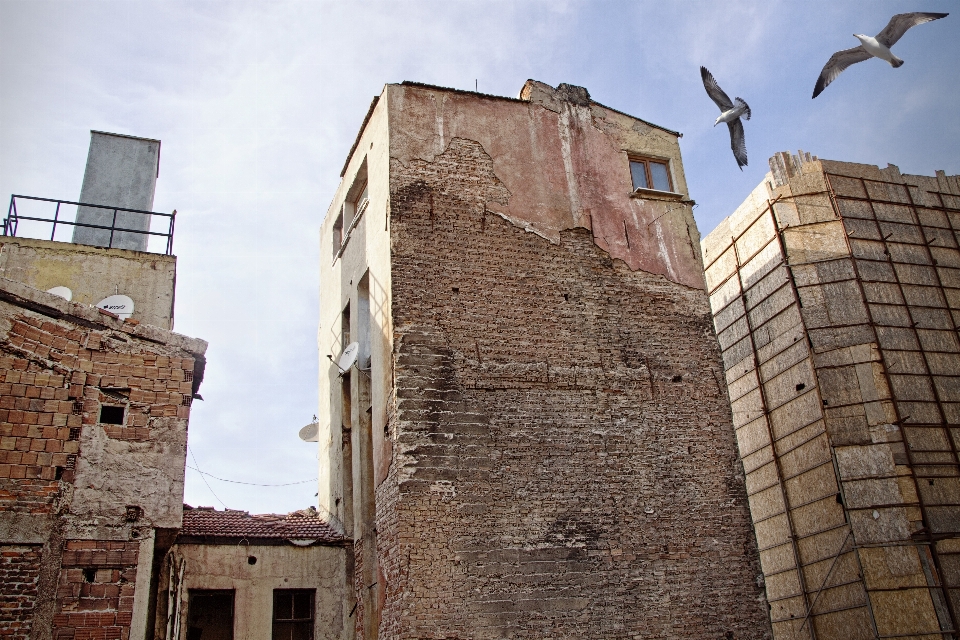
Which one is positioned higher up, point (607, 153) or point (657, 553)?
point (607, 153)

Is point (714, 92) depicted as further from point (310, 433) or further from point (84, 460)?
point (84, 460)

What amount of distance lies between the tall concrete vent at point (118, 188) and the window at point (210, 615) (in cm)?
641

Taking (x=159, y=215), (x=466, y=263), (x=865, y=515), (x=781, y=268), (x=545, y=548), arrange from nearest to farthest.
→ 1. (x=545, y=548)
2. (x=466, y=263)
3. (x=865, y=515)
4. (x=159, y=215)
5. (x=781, y=268)

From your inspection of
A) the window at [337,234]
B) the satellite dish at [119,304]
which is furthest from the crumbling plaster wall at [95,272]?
the window at [337,234]

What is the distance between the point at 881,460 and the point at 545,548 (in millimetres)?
6568

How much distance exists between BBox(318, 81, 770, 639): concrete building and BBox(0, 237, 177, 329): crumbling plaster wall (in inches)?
130

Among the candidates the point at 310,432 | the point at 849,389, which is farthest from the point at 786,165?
the point at 310,432

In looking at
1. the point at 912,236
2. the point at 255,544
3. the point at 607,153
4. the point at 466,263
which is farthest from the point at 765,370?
the point at 255,544

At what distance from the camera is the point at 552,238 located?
42.9ft

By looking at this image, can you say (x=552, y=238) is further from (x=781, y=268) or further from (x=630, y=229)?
(x=781, y=268)

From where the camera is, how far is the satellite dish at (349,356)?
14031mm

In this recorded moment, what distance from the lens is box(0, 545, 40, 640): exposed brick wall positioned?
27.1 feet

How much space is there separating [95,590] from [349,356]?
6.21m

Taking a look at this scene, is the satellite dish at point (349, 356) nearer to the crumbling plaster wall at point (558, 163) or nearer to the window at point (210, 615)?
the crumbling plaster wall at point (558, 163)
